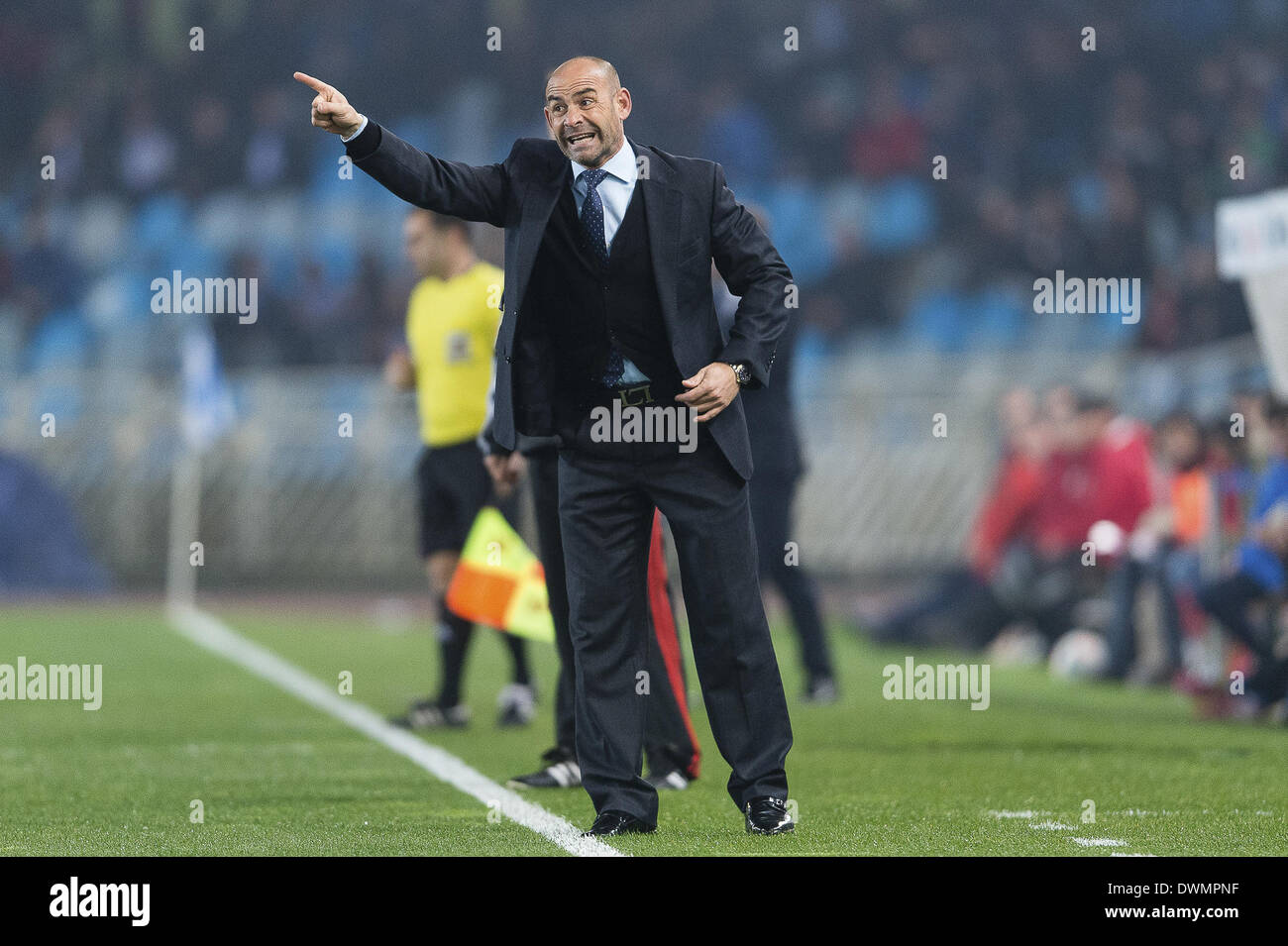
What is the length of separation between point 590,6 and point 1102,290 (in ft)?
26.2

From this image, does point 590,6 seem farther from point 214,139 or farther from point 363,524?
point 363,524

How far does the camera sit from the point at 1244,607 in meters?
9.26

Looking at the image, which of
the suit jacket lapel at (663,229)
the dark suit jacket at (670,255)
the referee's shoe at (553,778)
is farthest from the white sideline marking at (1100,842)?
the referee's shoe at (553,778)

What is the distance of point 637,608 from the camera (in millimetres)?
5465

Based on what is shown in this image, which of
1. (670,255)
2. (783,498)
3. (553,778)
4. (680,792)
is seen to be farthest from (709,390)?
(783,498)

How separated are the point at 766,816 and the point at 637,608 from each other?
2.19ft

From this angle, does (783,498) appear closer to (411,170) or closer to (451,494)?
(451,494)

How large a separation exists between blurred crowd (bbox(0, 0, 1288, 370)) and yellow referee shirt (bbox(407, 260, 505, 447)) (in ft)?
42.3

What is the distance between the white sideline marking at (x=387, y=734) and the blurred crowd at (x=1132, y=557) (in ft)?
12.5

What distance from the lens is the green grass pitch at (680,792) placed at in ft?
17.1

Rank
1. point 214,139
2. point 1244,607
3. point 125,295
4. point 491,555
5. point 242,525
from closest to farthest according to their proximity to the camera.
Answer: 1. point 491,555
2. point 1244,607
3. point 242,525
4. point 125,295
5. point 214,139
